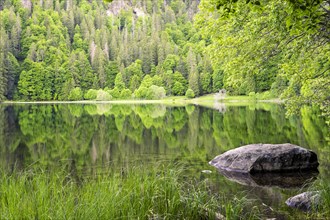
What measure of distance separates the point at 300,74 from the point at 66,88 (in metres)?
132

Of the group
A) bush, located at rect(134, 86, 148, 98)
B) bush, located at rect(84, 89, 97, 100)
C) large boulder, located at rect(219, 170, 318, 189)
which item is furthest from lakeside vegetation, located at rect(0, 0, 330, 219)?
bush, located at rect(84, 89, 97, 100)

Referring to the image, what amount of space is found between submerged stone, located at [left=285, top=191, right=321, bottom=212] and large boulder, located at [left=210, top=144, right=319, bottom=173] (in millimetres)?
4982

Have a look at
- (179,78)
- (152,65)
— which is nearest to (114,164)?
(179,78)

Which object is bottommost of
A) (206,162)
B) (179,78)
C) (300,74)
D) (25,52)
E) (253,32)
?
(206,162)

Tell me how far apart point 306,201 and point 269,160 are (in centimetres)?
600

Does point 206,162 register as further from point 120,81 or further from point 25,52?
point 25,52

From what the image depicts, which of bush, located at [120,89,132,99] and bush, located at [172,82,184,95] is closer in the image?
bush, located at [172,82,184,95]

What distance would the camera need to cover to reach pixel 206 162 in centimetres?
1698

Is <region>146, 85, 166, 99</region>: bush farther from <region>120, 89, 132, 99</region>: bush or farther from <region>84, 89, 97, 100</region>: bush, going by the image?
<region>84, 89, 97, 100</region>: bush

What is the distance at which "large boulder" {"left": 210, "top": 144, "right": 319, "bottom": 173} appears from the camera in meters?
15.0

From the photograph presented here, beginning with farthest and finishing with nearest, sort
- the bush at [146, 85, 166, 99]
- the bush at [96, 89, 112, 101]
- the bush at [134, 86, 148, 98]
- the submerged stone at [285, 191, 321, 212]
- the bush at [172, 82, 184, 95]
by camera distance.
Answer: the bush at [172, 82, 184, 95] → the bush at [96, 89, 112, 101] → the bush at [134, 86, 148, 98] → the bush at [146, 85, 166, 99] → the submerged stone at [285, 191, 321, 212]

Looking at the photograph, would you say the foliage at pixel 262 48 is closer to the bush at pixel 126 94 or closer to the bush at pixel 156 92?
the bush at pixel 156 92

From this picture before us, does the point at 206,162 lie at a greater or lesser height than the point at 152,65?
lesser

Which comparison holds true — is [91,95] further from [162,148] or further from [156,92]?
[162,148]
